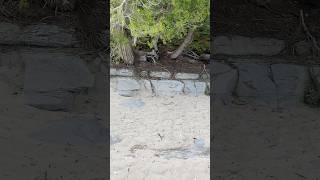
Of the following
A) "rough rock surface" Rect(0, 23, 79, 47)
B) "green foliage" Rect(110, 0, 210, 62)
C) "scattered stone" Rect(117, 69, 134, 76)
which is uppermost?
"green foliage" Rect(110, 0, 210, 62)

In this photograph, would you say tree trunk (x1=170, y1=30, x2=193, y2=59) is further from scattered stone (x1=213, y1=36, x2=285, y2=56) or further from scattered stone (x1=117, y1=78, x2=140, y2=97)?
scattered stone (x1=117, y1=78, x2=140, y2=97)

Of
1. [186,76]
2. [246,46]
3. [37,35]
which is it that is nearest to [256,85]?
[246,46]

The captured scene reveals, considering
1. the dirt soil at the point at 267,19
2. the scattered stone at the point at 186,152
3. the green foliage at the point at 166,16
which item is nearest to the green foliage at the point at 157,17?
the green foliage at the point at 166,16

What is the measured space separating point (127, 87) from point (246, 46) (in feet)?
2.28

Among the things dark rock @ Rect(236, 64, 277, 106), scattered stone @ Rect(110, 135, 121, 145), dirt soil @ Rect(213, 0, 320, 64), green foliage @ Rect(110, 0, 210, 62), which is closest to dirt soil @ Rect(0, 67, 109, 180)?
scattered stone @ Rect(110, 135, 121, 145)

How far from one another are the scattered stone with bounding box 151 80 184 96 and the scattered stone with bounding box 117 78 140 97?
4.0 inches

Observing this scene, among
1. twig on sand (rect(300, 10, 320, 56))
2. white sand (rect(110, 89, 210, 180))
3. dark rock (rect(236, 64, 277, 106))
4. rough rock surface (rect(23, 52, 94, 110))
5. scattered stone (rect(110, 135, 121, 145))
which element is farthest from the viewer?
twig on sand (rect(300, 10, 320, 56))

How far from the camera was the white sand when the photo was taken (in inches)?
81.0

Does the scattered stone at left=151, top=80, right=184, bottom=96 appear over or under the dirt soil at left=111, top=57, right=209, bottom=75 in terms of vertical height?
under

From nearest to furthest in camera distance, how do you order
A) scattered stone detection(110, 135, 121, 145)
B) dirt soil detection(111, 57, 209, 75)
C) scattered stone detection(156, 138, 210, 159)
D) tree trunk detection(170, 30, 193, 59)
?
scattered stone detection(156, 138, 210, 159) → scattered stone detection(110, 135, 121, 145) → dirt soil detection(111, 57, 209, 75) → tree trunk detection(170, 30, 193, 59)

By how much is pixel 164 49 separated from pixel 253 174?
5.17 ft

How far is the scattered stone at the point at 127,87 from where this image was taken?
2.99m

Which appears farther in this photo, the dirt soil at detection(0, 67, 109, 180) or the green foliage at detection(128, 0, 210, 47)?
the green foliage at detection(128, 0, 210, 47)

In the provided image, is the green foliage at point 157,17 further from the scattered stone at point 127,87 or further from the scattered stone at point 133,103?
the scattered stone at point 133,103
